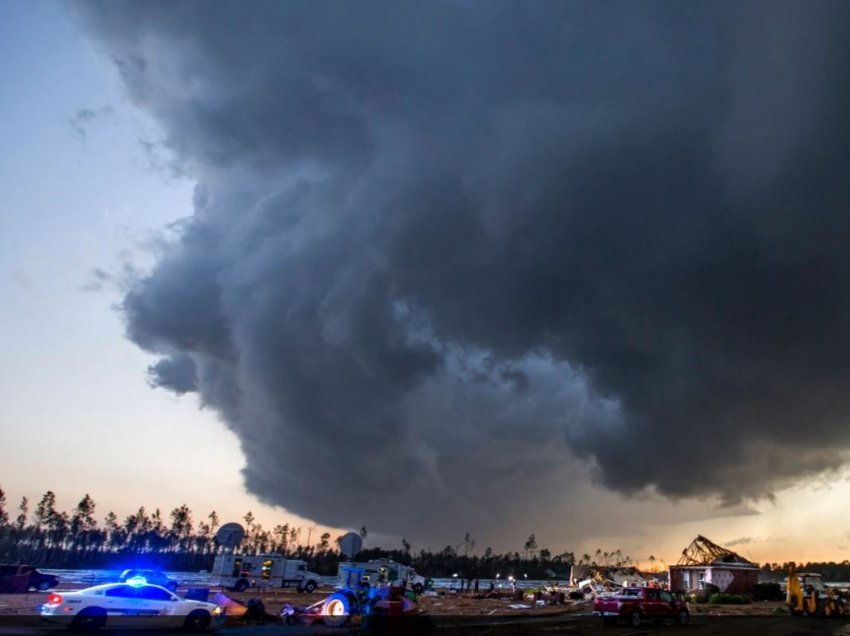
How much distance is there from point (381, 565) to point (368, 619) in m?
60.1

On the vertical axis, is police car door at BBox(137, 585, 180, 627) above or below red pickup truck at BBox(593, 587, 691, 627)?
above

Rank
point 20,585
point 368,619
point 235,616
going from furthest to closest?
1. point 20,585
2. point 235,616
3. point 368,619

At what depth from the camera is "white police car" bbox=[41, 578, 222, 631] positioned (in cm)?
2241

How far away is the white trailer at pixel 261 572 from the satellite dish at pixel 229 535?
159ft

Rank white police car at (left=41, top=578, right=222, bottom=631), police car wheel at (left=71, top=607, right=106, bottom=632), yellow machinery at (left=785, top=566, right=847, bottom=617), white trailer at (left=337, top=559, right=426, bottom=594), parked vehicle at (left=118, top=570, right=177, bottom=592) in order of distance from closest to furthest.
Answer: white police car at (left=41, top=578, right=222, bottom=631) → police car wheel at (left=71, top=607, right=106, bottom=632) → parked vehicle at (left=118, top=570, right=177, bottom=592) → yellow machinery at (left=785, top=566, right=847, bottom=617) → white trailer at (left=337, top=559, right=426, bottom=594)

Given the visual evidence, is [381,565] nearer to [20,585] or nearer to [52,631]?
[20,585]

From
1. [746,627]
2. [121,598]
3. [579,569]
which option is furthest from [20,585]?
[579,569]

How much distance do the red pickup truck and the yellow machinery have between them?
780 inches

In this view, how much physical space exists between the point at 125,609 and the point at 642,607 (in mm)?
29566

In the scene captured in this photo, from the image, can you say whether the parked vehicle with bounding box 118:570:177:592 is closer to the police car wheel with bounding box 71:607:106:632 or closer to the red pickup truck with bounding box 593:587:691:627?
the police car wheel with bounding box 71:607:106:632

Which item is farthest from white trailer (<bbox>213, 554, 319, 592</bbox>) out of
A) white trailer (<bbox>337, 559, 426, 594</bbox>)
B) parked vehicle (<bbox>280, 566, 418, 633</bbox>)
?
parked vehicle (<bbox>280, 566, 418, 633</bbox>)

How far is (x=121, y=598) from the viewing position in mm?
23891

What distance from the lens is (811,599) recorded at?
51156mm

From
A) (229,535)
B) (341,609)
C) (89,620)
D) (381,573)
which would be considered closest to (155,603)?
(89,620)
